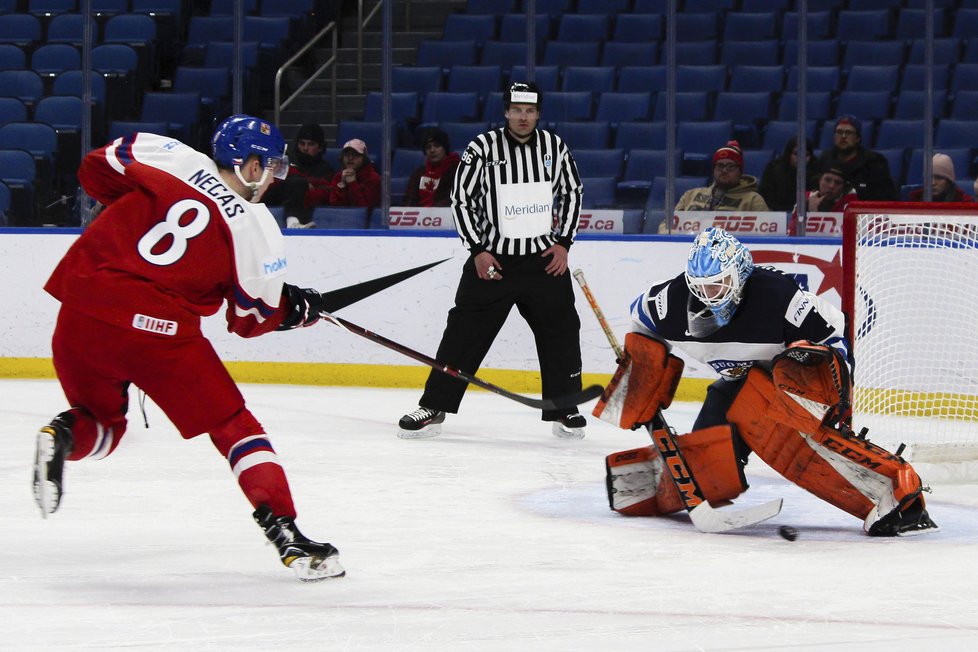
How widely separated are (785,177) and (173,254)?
3.93m

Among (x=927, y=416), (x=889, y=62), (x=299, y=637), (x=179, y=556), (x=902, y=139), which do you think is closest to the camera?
(x=299, y=637)

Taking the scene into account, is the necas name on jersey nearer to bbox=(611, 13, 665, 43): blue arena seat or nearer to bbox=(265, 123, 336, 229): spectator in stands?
bbox=(265, 123, 336, 229): spectator in stands

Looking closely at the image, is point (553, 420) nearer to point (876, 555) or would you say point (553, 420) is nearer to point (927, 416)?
point (927, 416)

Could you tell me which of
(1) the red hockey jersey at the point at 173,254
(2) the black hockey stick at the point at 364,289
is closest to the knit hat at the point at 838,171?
(2) the black hockey stick at the point at 364,289

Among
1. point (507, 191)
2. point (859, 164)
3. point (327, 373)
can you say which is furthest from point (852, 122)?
point (327, 373)

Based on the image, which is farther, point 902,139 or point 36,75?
point 36,75

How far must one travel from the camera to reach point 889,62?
668 centimetres

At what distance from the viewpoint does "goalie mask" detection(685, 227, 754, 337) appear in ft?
10.5

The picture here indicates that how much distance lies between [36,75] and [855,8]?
156 inches

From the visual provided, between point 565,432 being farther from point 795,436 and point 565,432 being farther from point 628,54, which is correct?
point 628,54

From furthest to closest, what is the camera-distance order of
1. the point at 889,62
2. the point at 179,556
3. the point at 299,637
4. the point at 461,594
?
1. the point at 889,62
2. the point at 179,556
3. the point at 461,594
4. the point at 299,637

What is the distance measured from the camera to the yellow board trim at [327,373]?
20.4 feet

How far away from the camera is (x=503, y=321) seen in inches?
200

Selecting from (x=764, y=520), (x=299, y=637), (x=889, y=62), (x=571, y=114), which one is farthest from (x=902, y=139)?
(x=299, y=637)
